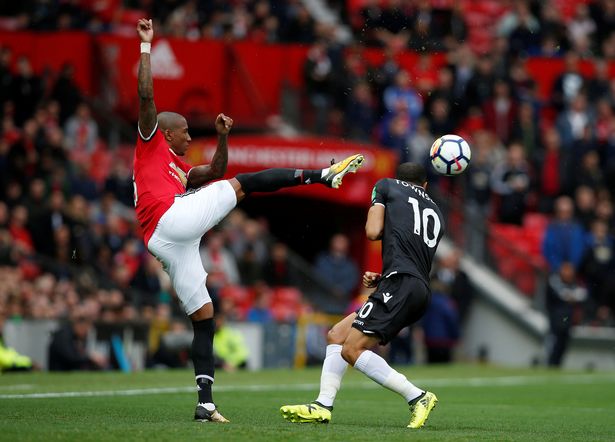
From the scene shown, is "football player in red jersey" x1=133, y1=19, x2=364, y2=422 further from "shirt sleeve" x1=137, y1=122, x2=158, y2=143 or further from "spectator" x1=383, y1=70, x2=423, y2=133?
"spectator" x1=383, y1=70, x2=423, y2=133

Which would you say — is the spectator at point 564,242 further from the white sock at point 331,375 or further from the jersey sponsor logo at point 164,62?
the white sock at point 331,375

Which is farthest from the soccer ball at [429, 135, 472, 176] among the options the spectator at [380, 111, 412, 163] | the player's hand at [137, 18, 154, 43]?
the spectator at [380, 111, 412, 163]

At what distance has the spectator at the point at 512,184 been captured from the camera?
25953mm

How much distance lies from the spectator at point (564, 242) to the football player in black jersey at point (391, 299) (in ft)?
46.9

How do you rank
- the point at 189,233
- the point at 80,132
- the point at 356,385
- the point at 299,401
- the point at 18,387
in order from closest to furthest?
the point at 189,233
the point at 299,401
the point at 18,387
the point at 356,385
the point at 80,132

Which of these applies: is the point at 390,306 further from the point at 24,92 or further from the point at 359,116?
the point at 359,116

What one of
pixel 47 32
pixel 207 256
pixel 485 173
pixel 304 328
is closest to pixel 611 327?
pixel 485 173

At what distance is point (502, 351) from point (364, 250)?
327 cm

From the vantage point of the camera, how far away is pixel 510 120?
27703 millimetres

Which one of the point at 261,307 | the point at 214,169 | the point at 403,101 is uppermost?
the point at 403,101

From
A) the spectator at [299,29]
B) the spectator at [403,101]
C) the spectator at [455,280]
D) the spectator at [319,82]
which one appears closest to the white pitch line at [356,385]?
the spectator at [455,280]

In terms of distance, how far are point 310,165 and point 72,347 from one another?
25.4ft

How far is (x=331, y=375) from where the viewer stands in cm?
1040

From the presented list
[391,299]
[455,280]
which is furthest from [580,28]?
[391,299]
